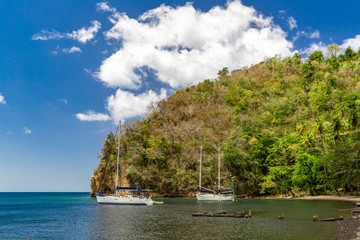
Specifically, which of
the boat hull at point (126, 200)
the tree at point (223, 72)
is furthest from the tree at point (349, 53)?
the boat hull at point (126, 200)

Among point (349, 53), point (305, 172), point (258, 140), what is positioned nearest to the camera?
point (305, 172)

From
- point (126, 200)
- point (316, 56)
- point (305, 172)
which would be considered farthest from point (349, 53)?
point (126, 200)

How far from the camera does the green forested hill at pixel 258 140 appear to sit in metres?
55.6

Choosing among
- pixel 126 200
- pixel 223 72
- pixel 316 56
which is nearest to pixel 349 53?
pixel 316 56

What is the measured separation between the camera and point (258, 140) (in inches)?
2756

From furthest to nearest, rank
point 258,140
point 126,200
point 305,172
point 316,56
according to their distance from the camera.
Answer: point 316,56, point 258,140, point 305,172, point 126,200

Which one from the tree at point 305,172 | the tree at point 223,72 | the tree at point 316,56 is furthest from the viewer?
the tree at point 223,72

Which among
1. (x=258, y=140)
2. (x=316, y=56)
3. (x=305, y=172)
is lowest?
(x=305, y=172)

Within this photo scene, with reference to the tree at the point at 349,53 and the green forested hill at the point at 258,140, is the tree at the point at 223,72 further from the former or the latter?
the tree at the point at 349,53

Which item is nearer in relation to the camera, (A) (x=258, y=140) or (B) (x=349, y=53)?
(A) (x=258, y=140)

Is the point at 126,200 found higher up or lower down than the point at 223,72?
lower down

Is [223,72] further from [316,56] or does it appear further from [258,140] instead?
[258,140]

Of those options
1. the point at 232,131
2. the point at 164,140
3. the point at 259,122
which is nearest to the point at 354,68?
the point at 259,122

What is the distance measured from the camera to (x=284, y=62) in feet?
381
